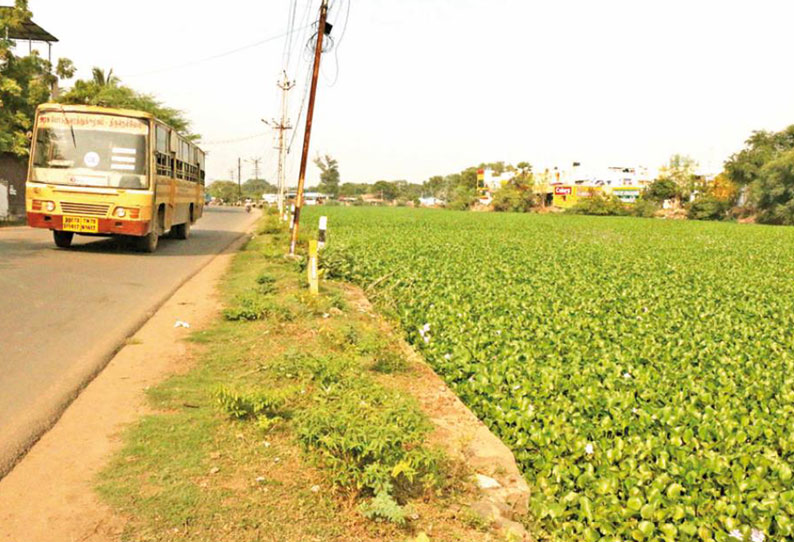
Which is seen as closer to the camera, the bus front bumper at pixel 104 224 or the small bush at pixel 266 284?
the small bush at pixel 266 284

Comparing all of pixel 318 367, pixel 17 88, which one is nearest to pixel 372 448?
pixel 318 367

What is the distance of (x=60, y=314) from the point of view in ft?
25.2

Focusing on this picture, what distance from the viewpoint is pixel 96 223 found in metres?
13.8

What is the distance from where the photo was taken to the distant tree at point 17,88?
2228 cm

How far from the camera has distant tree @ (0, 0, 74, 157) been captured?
22281 millimetres

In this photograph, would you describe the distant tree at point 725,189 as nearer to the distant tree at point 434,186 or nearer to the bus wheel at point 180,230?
the bus wheel at point 180,230

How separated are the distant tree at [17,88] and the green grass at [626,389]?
647 inches

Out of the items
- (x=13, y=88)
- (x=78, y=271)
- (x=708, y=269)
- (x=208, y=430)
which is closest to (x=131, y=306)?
(x=78, y=271)

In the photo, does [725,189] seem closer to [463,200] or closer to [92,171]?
[463,200]

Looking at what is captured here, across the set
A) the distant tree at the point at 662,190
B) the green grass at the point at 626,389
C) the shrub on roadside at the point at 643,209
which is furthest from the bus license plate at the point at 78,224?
the distant tree at the point at 662,190

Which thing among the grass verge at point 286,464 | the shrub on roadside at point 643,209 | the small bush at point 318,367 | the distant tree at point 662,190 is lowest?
the grass verge at point 286,464

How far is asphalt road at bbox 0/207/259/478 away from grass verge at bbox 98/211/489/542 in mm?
757

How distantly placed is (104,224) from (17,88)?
471 inches

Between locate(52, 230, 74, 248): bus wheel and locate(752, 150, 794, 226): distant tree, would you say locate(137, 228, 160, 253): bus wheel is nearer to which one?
locate(52, 230, 74, 248): bus wheel
